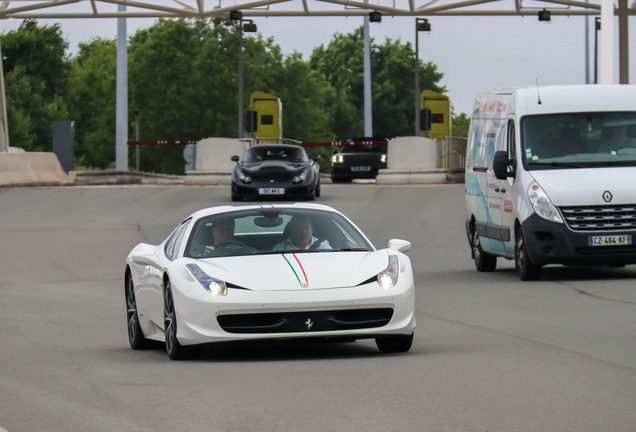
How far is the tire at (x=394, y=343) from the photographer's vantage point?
1055 cm

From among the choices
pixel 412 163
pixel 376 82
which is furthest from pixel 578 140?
pixel 376 82

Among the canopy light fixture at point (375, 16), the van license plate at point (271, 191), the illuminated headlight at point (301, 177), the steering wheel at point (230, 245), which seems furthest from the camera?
the canopy light fixture at point (375, 16)

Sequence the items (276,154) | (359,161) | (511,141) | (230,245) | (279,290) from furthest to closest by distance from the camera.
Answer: (359,161)
(276,154)
(511,141)
(230,245)
(279,290)

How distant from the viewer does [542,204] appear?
695 inches

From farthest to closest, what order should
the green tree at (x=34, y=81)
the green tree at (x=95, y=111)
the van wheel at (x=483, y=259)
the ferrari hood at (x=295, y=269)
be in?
the green tree at (x=95, y=111)
the green tree at (x=34, y=81)
the van wheel at (x=483, y=259)
the ferrari hood at (x=295, y=269)

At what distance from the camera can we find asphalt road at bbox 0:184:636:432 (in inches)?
290

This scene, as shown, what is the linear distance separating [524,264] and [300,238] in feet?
24.2

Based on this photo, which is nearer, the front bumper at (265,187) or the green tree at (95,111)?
the front bumper at (265,187)

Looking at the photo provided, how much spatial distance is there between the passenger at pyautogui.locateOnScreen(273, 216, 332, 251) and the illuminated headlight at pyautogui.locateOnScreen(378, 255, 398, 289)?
790 millimetres

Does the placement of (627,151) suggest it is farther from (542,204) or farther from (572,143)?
(542,204)

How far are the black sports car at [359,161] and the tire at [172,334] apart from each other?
135ft

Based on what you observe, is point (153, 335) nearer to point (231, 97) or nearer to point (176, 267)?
point (176, 267)

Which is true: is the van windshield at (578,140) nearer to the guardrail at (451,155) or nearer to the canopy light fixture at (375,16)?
the guardrail at (451,155)

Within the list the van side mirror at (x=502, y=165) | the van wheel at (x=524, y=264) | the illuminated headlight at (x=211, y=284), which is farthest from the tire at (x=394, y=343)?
the van side mirror at (x=502, y=165)
